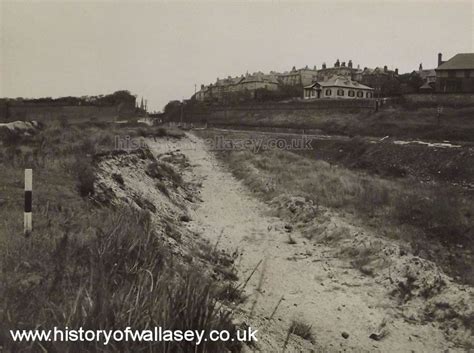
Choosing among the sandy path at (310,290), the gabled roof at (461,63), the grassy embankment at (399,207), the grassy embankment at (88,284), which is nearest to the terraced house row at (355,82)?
the gabled roof at (461,63)

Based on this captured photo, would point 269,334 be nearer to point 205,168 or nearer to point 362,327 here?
point 362,327

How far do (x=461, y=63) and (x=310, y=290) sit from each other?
60.5 meters

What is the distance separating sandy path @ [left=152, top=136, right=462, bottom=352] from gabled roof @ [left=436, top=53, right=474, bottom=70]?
54.2m

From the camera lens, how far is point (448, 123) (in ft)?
139

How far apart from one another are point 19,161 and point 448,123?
4019cm

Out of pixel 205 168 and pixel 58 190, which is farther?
pixel 205 168

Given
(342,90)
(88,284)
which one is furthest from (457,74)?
(88,284)

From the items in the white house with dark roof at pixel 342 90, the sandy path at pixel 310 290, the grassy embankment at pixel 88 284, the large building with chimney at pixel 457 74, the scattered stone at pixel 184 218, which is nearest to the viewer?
the grassy embankment at pixel 88 284

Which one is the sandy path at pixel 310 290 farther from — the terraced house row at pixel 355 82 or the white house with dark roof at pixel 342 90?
the white house with dark roof at pixel 342 90

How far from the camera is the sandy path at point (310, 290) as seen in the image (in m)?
7.89

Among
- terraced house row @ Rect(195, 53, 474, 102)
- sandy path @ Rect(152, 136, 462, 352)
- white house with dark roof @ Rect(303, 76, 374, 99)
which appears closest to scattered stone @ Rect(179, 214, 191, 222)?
sandy path @ Rect(152, 136, 462, 352)

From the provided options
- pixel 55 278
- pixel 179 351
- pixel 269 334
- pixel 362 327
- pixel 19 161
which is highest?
pixel 19 161

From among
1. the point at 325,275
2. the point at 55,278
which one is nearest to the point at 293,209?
the point at 325,275

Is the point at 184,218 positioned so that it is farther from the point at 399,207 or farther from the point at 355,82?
the point at 355,82
